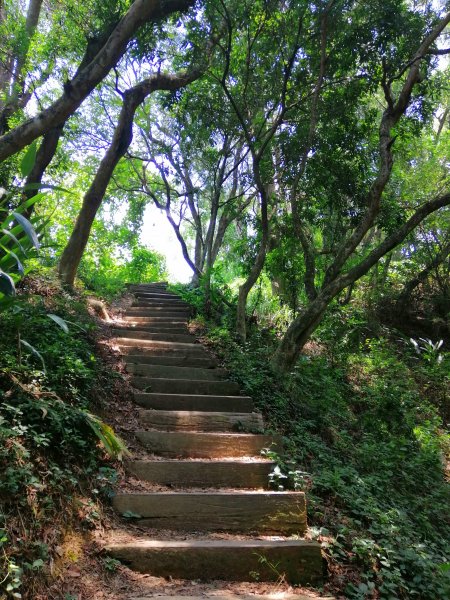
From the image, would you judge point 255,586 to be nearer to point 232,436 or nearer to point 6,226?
point 232,436

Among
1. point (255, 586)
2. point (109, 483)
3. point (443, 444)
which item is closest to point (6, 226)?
point (109, 483)

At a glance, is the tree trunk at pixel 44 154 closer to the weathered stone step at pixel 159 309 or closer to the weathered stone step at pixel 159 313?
the weathered stone step at pixel 159 313

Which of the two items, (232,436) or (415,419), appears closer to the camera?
(232,436)

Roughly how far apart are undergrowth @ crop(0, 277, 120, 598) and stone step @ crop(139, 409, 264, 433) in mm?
699

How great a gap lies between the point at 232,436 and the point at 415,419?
3.77 meters

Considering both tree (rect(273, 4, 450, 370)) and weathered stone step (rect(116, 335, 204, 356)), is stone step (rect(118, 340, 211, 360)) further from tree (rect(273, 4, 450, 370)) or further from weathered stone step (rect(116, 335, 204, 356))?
tree (rect(273, 4, 450, 370))

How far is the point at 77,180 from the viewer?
35.0 feet

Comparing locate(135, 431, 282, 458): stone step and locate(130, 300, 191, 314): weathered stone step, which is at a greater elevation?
locate(130, 300, 191, 314): weathered stone step

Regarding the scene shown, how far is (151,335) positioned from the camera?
266 inches

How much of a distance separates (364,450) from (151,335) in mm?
3516

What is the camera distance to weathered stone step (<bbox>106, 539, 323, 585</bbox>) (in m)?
2.62

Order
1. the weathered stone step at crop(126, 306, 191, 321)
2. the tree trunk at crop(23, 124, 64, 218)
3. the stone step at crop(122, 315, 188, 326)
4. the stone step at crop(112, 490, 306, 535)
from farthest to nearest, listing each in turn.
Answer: the weathered stone step at crop(126, 306, 191, 321)
the stone step at crop(122, 315, 188, 326)
the tree trunk at crop(23, 124, 64, 218)
the stone step at crop(112, 490, 306, 535)

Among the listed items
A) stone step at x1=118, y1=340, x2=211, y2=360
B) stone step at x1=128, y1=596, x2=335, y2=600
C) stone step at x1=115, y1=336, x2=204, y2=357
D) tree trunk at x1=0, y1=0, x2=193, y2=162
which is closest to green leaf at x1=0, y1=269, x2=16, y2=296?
stone step at x1=128, y1=596, x2=335, y2=600

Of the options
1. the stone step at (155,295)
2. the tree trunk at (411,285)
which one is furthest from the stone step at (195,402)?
the tree trunk at (411,285)
